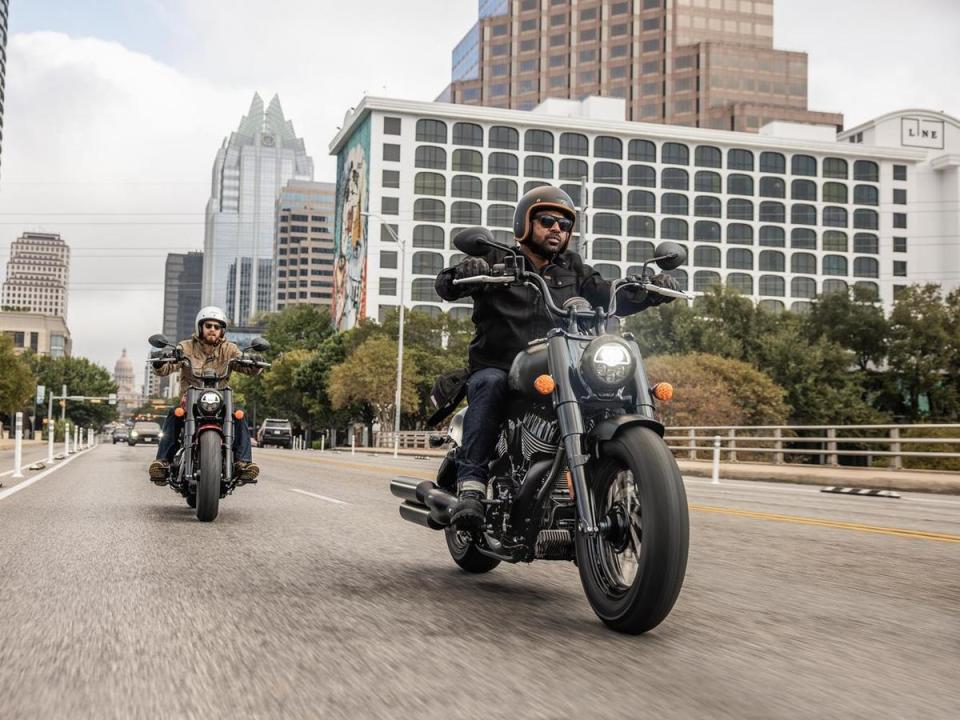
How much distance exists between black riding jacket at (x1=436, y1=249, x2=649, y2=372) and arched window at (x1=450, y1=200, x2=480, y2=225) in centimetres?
9355

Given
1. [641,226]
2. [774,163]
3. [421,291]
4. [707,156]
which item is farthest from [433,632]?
[774,163]

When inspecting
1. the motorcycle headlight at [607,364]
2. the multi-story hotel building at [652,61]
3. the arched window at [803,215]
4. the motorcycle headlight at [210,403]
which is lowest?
the motorcycle headlight at [210,403]

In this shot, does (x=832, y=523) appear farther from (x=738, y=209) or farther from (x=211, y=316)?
(x=738, y=209)

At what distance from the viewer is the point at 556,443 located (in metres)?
4.32

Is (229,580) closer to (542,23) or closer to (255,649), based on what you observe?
(255,649)

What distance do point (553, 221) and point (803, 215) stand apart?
105606mm

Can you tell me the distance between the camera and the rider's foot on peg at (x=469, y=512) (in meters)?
4.52

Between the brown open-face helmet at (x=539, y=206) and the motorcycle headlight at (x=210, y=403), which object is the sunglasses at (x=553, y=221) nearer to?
the brown open-face helmet at (x=539, y=206)

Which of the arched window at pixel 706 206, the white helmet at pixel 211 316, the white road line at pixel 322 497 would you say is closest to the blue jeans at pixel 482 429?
the white helmet at pixel 211 316

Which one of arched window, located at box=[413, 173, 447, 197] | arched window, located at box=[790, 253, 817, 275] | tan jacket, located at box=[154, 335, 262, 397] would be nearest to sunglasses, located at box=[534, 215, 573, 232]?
tan jacket, located at box=[154, 335, 262, 397]

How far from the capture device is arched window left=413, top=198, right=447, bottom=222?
97312mm

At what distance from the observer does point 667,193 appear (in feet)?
336

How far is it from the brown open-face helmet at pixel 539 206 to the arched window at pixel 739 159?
10365cm

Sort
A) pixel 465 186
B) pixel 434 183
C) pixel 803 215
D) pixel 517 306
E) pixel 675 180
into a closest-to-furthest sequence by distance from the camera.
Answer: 1. pixel 517 306
2. pixel 434 183
3. pixel 465 186
4. pixel 675 180
5. pixel 803 215
